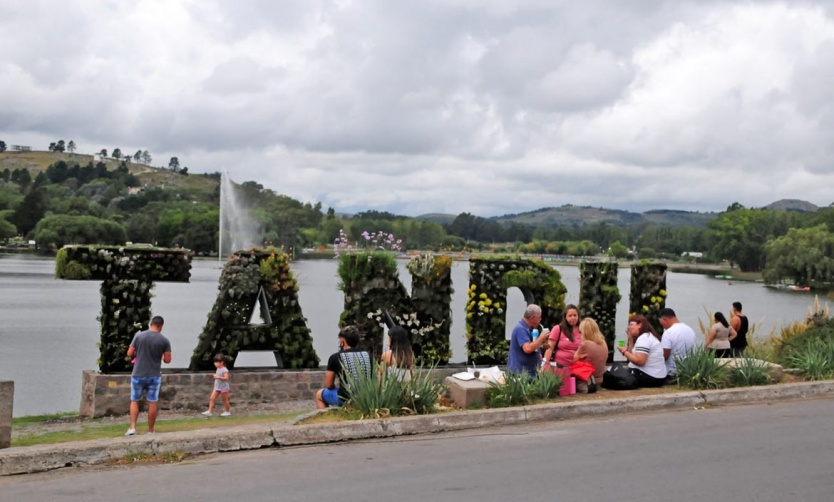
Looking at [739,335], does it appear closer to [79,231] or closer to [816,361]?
[816,361]

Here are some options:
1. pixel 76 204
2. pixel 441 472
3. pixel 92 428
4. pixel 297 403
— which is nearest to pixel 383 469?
pixel 441 472

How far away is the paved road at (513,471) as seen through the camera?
299 inches

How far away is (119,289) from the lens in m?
17.0

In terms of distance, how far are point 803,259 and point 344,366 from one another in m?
97.4

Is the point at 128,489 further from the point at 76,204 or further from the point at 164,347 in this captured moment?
the point at 76,204

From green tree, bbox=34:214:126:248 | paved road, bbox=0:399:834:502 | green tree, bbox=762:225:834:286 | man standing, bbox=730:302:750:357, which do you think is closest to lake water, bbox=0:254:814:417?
green tree, bbox=762:225:834:286

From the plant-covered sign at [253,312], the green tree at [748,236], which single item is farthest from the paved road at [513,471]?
the green tree at [748,236]

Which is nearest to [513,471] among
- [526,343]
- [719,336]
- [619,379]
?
[526,343]

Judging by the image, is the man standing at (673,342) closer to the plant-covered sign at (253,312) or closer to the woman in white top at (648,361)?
the woman in white top at (648,361)

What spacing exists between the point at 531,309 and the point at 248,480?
5.18 m

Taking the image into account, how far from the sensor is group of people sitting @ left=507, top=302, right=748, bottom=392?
39.8ft

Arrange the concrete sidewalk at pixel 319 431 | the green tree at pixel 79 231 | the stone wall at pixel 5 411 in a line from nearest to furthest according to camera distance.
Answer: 1. the concrete sidewalk at pixel 319 431
2. the stone wall at pixel 5 411
3. the green tree at pixel 79 231

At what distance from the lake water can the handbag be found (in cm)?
818

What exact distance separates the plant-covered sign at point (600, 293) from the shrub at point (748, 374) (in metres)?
6.50
